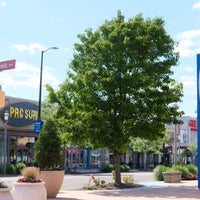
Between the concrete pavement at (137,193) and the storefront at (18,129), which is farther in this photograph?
the storefront at (18,129)

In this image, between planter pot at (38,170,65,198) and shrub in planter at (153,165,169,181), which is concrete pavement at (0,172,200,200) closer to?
planter pot at (38,170,65,198)

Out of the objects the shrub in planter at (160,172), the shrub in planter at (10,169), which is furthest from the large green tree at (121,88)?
the shrub in planter at (10,169)

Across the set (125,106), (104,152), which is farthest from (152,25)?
(104,152)

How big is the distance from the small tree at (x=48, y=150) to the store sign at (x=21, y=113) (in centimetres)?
2455

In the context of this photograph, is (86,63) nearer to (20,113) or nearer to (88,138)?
(88,138)

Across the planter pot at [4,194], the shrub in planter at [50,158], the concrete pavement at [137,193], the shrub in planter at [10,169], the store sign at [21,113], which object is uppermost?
the store sign at [21,113]

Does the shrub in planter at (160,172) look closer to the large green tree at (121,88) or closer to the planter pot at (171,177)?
the planter pot at (171,177)

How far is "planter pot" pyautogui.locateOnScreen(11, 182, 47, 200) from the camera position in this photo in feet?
43.1

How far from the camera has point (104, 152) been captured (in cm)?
5775

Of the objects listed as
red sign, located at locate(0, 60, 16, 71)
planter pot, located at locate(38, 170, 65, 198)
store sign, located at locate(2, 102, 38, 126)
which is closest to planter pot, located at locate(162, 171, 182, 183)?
planter pot, located at locate(38, 170, 65, 198)

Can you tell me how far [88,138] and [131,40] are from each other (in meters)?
5.28

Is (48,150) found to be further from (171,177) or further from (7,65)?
(171,177)

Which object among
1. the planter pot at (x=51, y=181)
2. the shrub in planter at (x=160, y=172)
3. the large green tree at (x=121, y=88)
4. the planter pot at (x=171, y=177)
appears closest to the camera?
the planter pot at (x=51, y=181)

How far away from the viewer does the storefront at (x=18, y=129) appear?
41.3 m
